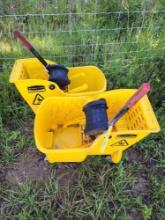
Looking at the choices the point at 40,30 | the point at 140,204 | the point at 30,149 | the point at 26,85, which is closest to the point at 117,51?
the point at 40,30

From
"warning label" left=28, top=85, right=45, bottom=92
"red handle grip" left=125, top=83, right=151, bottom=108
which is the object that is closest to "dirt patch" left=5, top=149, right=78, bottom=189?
"warning label" left=28, top=85, right=45, bottom=92

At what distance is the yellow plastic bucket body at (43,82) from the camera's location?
1.68 m

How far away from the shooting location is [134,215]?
62.8 inches

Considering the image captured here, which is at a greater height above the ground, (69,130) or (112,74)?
(112,74)

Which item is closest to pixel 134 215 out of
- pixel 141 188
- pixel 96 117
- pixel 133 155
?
pixel 141 188

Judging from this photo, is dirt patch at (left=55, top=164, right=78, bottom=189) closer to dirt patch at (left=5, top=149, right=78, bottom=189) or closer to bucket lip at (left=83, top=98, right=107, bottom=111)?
dirt patch at (left=5, top=149, right=78, bottom=189)

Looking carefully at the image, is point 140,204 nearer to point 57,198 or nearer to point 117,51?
point 57,198

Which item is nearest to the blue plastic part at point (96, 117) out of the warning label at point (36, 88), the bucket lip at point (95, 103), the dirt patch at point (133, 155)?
the bucket lip at point (95, 103)

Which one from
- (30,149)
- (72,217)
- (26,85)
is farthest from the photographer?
(30,149)

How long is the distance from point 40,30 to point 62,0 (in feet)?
1.02

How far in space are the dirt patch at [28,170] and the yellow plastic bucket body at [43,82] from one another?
31 centimetres

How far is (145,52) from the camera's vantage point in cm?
206

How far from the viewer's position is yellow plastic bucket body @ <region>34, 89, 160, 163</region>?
5.00 ft

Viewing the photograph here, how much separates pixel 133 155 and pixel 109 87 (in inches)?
19.7
